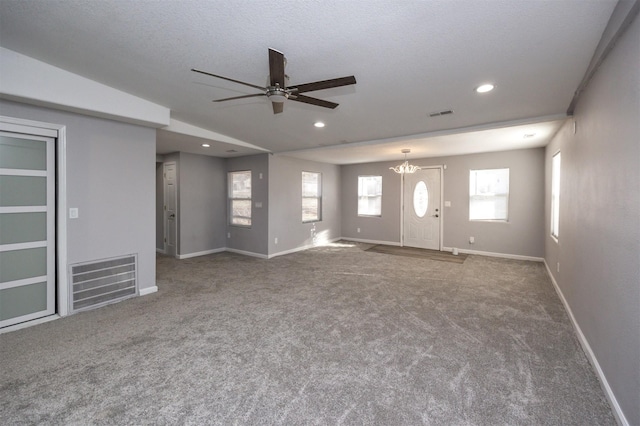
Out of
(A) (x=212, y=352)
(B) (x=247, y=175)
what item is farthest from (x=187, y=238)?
(A) (x=212, y=352)

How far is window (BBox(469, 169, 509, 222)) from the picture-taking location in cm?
620

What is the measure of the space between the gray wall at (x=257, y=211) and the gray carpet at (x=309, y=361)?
2.24m

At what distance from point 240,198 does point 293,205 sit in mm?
1269

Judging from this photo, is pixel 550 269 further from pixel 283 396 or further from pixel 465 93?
pixel 283 396

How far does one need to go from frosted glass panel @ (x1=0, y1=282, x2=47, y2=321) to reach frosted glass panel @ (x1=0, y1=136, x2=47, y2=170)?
1.28 meters

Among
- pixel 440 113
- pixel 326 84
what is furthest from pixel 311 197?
pixel 326 84

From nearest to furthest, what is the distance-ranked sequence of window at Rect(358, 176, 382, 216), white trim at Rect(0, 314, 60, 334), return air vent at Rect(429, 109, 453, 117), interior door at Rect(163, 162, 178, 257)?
1. white trim at Rect(0, 314, 60, 334)
2. return air vent at Rect(429, 109, 453, 117)
3. interior door at Rect(163, 162, 178, 257)
4. window at Rect(358, 176, 382, 216)

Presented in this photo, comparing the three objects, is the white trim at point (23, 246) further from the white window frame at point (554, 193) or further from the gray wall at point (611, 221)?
the white window frame at point (554, 193)

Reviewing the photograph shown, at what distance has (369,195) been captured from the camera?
324 inches

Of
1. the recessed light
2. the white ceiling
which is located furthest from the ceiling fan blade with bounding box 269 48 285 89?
the recessed light

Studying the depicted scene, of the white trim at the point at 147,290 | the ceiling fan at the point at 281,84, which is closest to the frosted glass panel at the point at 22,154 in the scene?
the white trim at the point at 147,290

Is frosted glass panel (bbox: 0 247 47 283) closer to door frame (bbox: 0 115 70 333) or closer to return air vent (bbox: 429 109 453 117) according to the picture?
door frame (bbox: 0 115 70 333)

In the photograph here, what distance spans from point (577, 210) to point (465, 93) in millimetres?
1663

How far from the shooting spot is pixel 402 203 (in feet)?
24.8
